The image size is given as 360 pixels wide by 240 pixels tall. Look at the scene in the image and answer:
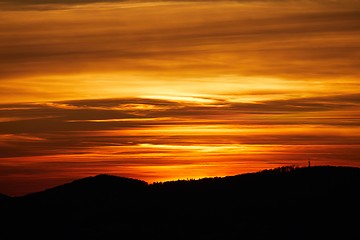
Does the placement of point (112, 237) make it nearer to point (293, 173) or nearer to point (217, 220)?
point (217, 220)

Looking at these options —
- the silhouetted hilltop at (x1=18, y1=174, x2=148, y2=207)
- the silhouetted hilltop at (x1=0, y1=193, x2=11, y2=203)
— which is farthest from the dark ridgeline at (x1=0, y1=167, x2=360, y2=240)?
the silhouetted hilltop at (x1=0, y1=193, x2=11, y2=203)

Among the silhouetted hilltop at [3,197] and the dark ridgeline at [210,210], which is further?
the silhouetted hilltop at [3,197]

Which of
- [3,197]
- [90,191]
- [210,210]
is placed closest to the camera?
[210,210]

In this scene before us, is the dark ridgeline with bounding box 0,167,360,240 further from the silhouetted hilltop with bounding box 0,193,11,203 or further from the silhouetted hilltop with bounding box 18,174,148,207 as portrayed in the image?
the silhouetted hilltop with bounding box 0,193,11,203

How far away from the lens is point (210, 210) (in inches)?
1586

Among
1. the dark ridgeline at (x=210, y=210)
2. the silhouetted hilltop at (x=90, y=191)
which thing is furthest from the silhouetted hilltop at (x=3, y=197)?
the dark ridgeline at (x=210, y=210)

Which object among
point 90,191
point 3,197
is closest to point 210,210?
point 90,191

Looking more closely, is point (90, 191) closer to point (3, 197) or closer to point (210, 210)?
point (3, 197)

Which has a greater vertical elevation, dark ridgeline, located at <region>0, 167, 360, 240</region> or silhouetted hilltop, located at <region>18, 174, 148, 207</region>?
silhouetted hilltop, located at <region>18, 174, 148, 207</region>

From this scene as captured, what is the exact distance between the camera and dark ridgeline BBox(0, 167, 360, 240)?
36.7 m

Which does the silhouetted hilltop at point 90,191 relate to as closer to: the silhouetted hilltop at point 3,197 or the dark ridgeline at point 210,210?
Result: the dark ridgeline at point 210,210

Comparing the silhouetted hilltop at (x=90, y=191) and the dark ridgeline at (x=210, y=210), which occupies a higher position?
the silhouetted hilltop at (x=90, y=191)

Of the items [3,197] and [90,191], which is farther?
[3,197]

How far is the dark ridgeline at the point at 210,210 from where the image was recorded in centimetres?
3669
